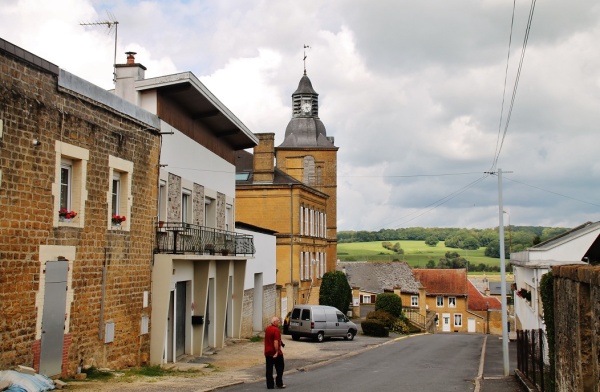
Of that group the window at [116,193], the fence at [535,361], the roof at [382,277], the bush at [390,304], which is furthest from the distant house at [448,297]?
the window at [116,193]

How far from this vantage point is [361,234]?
15075cm

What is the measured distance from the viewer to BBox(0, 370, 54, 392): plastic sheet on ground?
461 inches

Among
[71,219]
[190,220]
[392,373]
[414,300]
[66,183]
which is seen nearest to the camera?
[71,219]

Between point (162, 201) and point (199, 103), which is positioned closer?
point (162, 201)

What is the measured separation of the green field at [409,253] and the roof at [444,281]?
41373mm

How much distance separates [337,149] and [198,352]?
44622 mm

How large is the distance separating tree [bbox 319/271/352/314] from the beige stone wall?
3572cm

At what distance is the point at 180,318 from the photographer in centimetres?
2164

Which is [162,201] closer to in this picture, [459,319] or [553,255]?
[553,255]

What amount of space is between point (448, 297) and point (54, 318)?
7061cm

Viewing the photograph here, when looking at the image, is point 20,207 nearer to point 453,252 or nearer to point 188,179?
point 188,179

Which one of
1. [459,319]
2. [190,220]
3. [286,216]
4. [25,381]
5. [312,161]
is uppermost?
[312,161]

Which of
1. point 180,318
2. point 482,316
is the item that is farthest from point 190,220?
point 482,316

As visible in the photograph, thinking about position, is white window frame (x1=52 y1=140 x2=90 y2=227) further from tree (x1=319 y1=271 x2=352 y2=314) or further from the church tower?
the church tower
